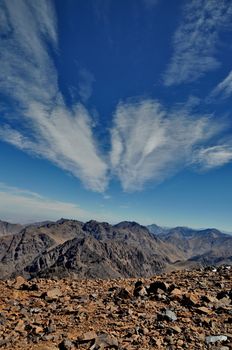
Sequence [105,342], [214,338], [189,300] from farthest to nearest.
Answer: [189,300]
[214,338]
[105,342]

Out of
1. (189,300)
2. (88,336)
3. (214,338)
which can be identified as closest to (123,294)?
(189,300)

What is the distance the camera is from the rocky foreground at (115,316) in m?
11.3

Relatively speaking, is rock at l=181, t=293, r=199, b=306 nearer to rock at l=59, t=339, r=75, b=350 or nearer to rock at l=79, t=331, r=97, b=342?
rock at l=79, t=331, r=97, b=342

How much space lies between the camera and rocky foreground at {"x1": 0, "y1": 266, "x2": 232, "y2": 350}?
446 inches

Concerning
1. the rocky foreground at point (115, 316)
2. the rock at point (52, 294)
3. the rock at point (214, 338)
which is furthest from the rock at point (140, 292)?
the rock at point (214, 338)

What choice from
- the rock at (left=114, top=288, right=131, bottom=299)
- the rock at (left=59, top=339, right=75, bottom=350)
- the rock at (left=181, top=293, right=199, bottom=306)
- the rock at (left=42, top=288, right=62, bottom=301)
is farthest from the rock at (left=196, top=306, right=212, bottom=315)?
the rock at (left=42, top=288, right=62, bottom=301)

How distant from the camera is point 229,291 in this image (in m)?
16.4

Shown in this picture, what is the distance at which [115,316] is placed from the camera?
13461 mm

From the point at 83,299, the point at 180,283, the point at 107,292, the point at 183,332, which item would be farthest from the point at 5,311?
the point at 180,283

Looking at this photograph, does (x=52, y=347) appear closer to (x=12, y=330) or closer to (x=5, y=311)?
(x=12, y=330)

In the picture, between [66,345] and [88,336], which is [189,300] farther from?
[66,345]

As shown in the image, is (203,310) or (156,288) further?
(156,288)

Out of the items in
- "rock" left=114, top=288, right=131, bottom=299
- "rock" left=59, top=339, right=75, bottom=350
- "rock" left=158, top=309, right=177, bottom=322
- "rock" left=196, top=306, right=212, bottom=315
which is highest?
"rock" left=114, top=288, right=131, bottom=299

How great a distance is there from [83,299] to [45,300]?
64.1 inches
